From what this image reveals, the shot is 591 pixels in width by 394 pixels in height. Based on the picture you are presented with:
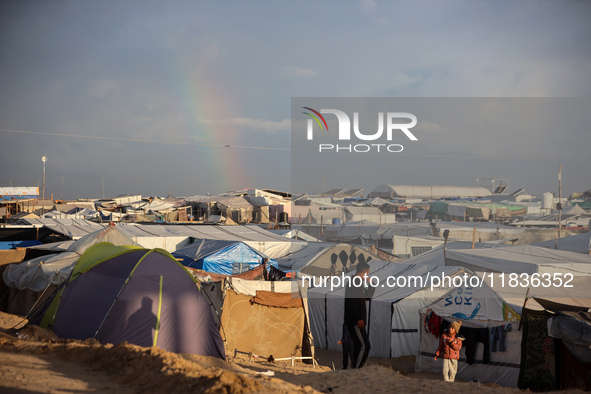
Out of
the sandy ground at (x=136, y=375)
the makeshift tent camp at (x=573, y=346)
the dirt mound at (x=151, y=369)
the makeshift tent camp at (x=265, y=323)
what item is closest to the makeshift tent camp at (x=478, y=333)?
the makeshift tent camp at (x=573, y=346)

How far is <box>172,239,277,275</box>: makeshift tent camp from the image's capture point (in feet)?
62.1

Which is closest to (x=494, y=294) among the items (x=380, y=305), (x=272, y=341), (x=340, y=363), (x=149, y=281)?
(x=380, y=305)

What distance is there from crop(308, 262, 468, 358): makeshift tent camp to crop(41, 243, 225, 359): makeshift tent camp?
16.2 ft

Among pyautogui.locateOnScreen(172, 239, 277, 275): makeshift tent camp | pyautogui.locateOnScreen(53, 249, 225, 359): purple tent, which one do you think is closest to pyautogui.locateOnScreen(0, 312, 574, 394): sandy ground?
pyautogui.locateOnScreen(53, 249, 225, 359): purple tent

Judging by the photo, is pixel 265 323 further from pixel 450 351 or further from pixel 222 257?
pixel 222 257

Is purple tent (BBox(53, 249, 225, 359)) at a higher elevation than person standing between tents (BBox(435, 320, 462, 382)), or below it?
higher

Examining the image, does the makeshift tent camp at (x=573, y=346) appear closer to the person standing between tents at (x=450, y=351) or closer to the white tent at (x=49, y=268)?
the person standing between tents at (x=450, y=351)

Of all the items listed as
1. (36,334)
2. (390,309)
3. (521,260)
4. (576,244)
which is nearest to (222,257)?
(390,309)

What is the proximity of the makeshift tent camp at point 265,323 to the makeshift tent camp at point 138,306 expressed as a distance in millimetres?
2072

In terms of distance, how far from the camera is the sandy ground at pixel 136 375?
16.1 ft

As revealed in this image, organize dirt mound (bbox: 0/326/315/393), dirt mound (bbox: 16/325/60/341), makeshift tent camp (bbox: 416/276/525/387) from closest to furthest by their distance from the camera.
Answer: dirt mound (bbox: 0/326/315/393) < dirt mound (bbox: 16/325/60/341) < makeshift tent camp (bbox: 416/276/525/387)

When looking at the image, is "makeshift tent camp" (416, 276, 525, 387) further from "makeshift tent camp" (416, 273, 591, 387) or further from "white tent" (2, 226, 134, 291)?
"white tent" (2, 226, 134, 291)

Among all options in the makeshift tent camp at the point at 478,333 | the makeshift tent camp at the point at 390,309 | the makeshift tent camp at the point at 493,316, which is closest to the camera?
the makeshift tent camp at the point at 493,316

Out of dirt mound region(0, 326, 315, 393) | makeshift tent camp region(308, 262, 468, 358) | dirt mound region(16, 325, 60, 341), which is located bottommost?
makeshift tent camp region(308, 262, 468, 358)
